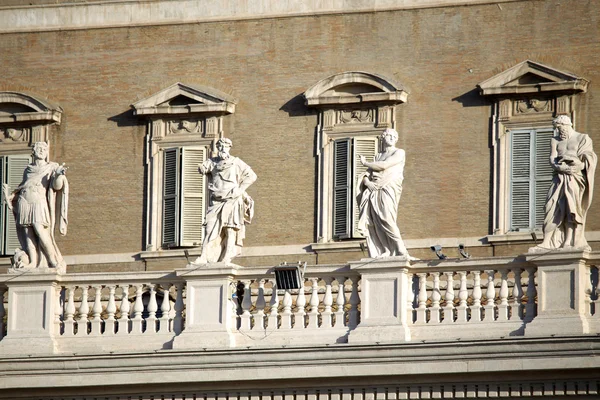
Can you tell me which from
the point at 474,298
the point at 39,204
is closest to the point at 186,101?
the point at 39,204

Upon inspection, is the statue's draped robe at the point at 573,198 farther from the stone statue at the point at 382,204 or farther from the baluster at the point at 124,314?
the baluster at the point at 124,314

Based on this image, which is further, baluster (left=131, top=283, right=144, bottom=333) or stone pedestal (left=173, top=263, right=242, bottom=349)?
baluster (left=131, top=283, right=144, bottom=333)

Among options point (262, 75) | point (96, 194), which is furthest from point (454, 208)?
point (96, 194)

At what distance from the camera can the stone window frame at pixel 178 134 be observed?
30.2 meters

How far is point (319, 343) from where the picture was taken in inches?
948

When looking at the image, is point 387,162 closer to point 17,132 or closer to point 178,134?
point 178,134

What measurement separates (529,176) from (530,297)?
5718 mm

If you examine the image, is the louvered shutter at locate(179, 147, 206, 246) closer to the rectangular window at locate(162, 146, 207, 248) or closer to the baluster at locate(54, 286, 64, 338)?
the rectangular window at locate(162, 146, 207, 248)

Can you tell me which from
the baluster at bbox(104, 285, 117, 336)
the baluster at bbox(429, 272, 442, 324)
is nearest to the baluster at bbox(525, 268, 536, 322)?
the baluster at bbox(429, 272, 442, 324)

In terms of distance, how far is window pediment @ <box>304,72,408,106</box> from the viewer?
96.3 feet

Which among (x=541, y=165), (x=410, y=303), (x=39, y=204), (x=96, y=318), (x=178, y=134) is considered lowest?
(x=96, y=318)

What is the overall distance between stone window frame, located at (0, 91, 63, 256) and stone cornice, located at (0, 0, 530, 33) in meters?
1.20

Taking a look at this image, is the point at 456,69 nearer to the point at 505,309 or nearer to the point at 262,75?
the point at 262,75

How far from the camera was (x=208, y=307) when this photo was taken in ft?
80.8
